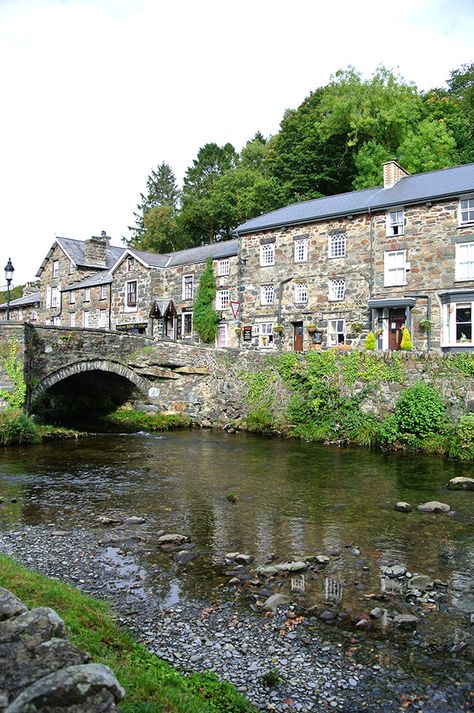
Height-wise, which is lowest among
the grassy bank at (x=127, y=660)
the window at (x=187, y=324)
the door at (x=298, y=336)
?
the grassy bank at (x=127, y=660)

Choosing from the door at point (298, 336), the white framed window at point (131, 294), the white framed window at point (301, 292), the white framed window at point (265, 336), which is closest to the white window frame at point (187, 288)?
the white framed window at point (131, 294)

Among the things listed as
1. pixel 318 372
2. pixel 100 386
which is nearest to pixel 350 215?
pixel 318 372

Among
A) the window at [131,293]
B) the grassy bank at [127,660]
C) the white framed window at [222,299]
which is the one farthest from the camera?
the window at [131,293]

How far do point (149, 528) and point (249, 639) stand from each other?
528 centimetres

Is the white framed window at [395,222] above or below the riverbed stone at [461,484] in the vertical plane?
above

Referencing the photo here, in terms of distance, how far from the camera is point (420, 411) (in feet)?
71.5

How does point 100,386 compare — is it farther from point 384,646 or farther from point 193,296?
point 384,646

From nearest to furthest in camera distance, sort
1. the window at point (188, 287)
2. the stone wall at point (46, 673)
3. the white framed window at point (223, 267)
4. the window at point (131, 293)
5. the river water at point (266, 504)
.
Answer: the stone wall at point (46, 673)
the river water at point (266, 504)
the white framed window at point (223, 267)
the window at point (188, 287)
the window at point (131, 293)

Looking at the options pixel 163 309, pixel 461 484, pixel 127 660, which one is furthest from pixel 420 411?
pixel 163 309

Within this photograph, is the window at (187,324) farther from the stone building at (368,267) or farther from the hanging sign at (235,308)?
the stone building at (368,267)

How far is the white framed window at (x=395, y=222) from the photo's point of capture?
31406 millimetres

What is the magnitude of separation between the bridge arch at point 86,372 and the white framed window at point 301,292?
1160 centimetres

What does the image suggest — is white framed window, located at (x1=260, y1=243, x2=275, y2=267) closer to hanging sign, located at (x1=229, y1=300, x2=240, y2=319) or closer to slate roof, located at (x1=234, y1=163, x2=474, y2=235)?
slate roof, located at (x1=234, y1=163, x2=474, y2=235)

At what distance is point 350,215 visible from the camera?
33000 millimetres
